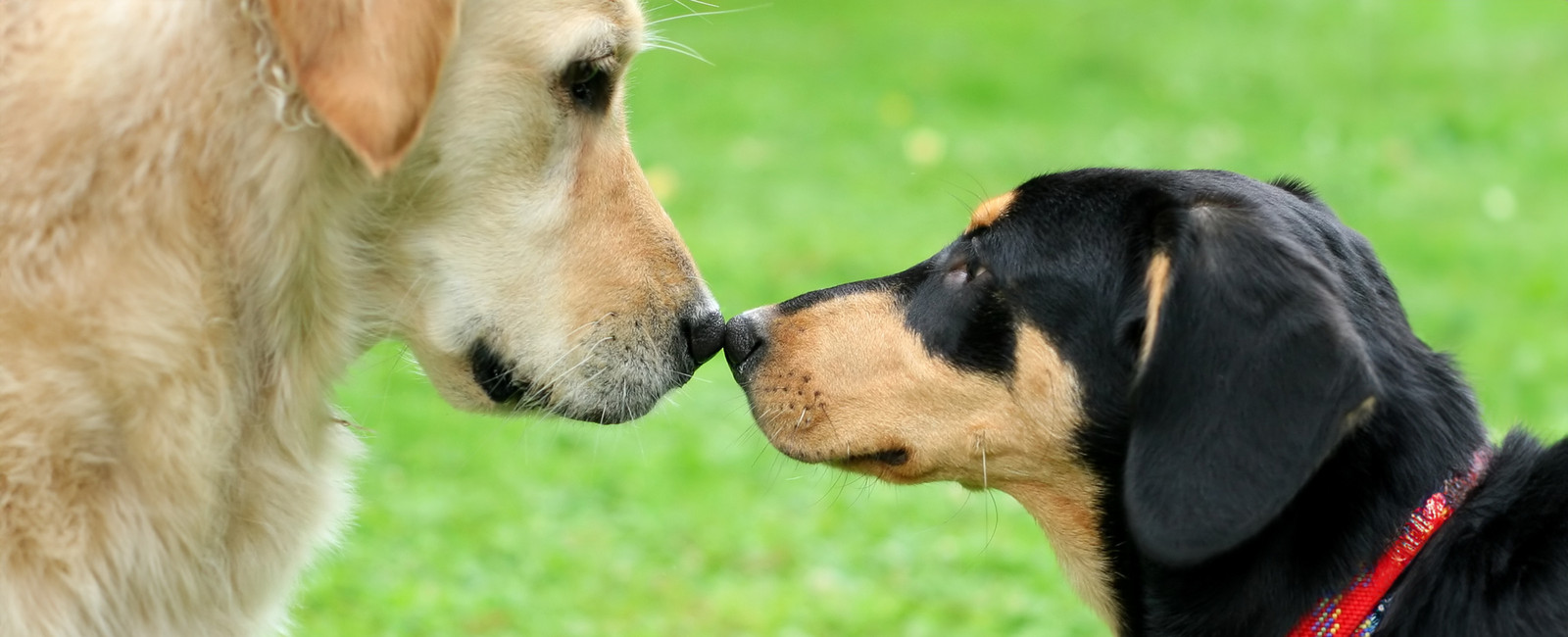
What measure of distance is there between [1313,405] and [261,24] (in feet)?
7.10

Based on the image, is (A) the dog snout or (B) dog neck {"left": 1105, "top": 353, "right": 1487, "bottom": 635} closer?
(B) dog neck {"left": 1105, "top": 353, "right": 1487, "bottom": 635}

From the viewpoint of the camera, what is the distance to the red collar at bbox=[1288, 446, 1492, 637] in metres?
3.27

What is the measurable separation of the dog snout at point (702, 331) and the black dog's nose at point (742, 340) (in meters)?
0.13

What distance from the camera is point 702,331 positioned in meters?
3.74

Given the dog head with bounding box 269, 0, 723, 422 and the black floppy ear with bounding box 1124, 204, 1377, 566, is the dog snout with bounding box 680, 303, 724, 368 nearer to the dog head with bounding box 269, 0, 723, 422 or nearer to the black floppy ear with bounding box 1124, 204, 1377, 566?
the dog head with bounding box 269, 0, 723, 422

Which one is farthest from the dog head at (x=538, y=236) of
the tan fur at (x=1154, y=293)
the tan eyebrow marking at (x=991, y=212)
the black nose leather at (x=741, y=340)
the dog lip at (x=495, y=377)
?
the tan fur at (x=1154, y=293)

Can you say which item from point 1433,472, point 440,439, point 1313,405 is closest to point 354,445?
point 1313,405

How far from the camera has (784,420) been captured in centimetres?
390

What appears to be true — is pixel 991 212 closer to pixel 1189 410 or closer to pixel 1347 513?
pixel 1189 410

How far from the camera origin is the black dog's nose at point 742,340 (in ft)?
13.0

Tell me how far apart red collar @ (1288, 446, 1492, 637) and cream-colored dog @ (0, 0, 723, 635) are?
5.45 feet

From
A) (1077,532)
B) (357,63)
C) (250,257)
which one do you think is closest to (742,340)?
(1077,532)

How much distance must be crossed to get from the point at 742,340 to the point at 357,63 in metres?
1.50

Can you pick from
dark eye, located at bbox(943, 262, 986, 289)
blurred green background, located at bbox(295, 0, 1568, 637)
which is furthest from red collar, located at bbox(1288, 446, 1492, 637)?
dark eye, located at bbox(943, 262, 986, 289)
